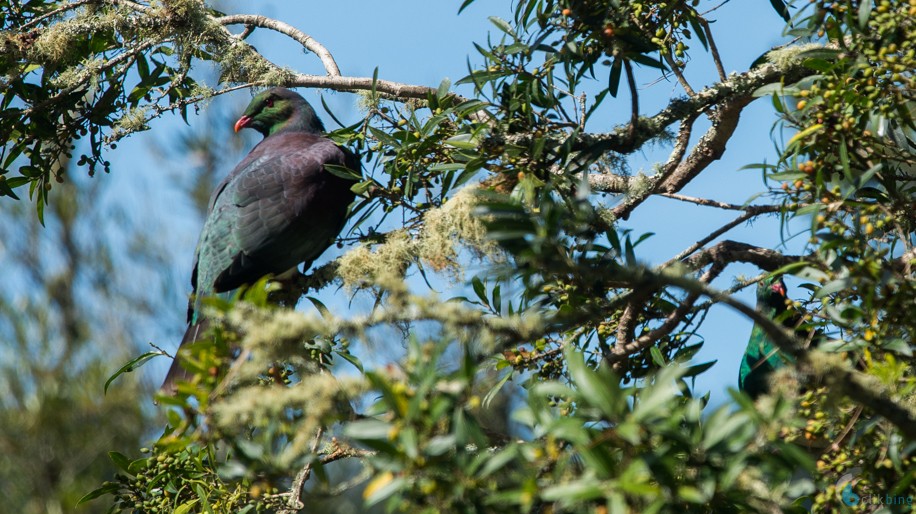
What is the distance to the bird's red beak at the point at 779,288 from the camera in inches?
156

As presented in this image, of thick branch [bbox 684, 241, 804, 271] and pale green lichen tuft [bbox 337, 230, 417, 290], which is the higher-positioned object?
pale green lichen tuft [bbox 337, 230, 417, 290]

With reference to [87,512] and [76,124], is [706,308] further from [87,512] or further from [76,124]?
[87,512]

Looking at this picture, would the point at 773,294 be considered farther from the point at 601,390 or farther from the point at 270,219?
the point at 601,390

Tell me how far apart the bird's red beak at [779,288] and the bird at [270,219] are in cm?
170

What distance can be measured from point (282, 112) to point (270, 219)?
33.7 inches

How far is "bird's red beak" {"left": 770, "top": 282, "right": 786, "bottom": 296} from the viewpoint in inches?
156

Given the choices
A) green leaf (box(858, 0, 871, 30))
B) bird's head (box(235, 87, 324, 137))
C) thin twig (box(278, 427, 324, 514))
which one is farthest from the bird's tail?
green leaf (box(858, 0, 871, 30))

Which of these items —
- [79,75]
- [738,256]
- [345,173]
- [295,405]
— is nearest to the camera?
[295,405]

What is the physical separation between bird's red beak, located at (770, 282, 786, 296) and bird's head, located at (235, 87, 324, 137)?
1.91 metres

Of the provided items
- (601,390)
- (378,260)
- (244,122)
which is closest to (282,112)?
(244,122)

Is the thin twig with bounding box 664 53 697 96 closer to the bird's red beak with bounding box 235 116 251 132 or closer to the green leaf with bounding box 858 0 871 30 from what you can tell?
the green leaf with bounding box 858 0 871 30

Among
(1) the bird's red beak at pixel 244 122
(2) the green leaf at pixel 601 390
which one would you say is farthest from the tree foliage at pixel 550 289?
(1) the bird's red beak at pixel 244 122

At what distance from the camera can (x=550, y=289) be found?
230cm

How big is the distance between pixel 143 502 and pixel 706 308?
5.09 feet
